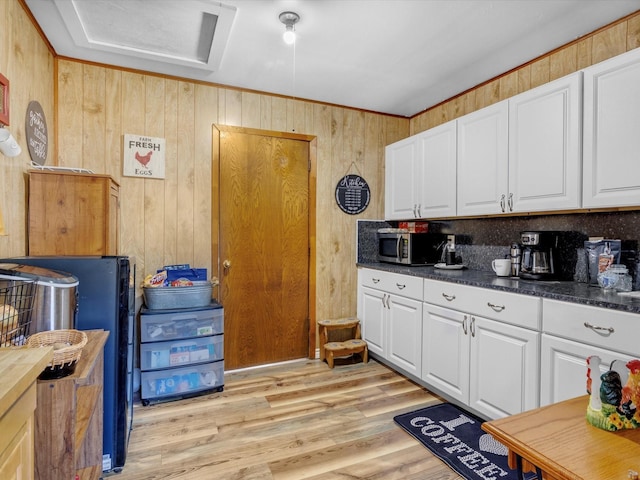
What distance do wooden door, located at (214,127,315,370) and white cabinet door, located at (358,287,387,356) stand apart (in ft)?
1.78

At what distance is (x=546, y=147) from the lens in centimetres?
221

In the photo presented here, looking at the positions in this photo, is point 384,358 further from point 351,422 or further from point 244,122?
point 244,122

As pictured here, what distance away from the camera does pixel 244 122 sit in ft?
10.5

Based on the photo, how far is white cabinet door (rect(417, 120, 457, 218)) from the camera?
293 cm

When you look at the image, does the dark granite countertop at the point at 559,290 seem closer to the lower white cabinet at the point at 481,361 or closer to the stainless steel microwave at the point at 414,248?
the lower white cabinet at the point at 481,361

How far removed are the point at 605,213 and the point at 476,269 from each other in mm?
1043

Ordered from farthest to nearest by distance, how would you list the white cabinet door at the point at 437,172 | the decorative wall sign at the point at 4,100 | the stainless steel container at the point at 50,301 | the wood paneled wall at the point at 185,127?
the white cabinet door at the point at 437,172 < the wood paneled wall at the point at 185,127 < the decorative wall sign at the point at 4,100 < the stainless steel container at the point at 50,301

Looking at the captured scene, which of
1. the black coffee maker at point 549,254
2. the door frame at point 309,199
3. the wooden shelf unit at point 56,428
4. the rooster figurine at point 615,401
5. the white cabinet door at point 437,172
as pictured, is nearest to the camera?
the rooster figurine at point 615,401

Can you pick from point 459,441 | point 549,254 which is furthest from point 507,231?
point 459,441

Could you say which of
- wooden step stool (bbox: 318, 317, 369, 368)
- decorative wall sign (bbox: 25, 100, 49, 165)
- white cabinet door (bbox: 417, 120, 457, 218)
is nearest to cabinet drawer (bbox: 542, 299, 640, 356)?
white cabinet door (bbox: 417, 120, 457, 218)

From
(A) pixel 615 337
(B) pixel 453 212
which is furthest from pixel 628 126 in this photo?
(B) pixel 453 212

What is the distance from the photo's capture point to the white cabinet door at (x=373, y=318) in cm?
323

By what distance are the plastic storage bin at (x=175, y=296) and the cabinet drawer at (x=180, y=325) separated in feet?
0.27

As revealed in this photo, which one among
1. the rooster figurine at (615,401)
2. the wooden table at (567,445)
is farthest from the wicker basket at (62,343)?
the rooster figurine at (615,401)
